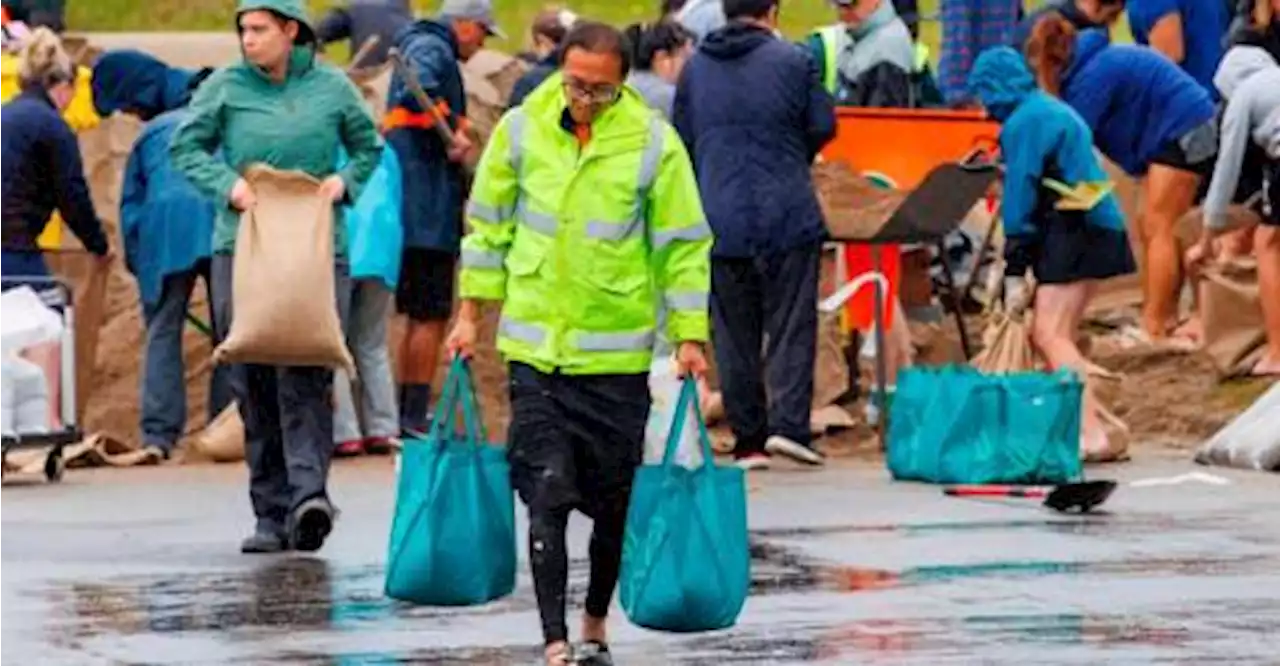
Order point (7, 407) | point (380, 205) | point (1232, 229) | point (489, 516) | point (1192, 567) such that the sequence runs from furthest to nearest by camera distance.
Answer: point (1232, 229) < point (380, 205) < point (7, 407) < point (1192, 567) < point (489, 516)

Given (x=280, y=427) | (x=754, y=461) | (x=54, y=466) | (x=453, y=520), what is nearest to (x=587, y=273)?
(x=453, y=520)

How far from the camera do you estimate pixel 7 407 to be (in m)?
17.5

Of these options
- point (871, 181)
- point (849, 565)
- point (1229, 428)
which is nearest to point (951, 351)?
point (871, 181)

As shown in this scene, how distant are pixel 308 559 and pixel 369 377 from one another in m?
4.82

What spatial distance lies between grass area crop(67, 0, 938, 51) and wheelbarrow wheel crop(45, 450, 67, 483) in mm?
15891

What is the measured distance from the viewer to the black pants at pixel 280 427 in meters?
14.4

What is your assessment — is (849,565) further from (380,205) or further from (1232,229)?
(1232,229)

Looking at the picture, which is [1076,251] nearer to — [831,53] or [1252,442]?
[1252,442]

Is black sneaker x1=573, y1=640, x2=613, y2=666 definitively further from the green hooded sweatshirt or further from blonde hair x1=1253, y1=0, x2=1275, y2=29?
blonde hair x1=1253, y1=0, x2=1275, y2=29

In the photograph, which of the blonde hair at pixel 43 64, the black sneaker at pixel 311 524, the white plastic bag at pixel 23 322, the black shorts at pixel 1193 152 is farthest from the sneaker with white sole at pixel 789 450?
the black sneaker at pixel 311 524

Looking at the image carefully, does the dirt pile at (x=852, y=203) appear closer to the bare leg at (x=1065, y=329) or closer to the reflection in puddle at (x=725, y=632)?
the bare leg at (x=1065, y=329)

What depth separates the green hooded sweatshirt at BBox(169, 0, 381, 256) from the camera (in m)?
14.4

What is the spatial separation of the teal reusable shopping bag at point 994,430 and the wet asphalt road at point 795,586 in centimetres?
29

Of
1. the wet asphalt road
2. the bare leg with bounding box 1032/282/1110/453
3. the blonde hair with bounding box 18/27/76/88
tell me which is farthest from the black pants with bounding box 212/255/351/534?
the bare leg with bounding box 1032/282/1110/453
